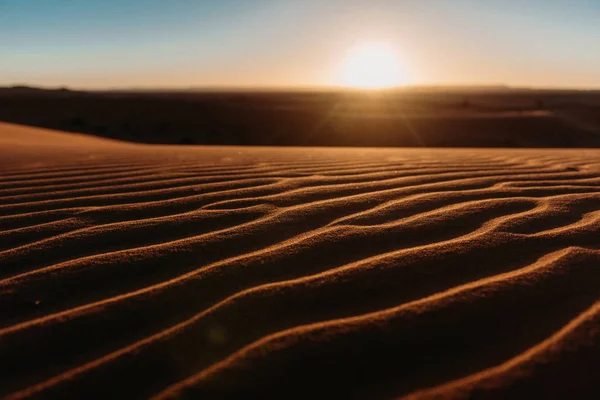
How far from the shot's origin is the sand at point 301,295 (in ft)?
3.43

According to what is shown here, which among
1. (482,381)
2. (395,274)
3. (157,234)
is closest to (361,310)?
(395,274)

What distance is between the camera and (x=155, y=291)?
4.38ft

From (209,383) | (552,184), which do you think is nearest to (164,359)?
(209,383)

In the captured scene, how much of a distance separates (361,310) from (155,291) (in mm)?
563

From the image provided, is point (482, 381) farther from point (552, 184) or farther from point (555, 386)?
point (552, 184)

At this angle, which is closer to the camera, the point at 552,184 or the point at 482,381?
the point at 482,381

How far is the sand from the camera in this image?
105 centimetres

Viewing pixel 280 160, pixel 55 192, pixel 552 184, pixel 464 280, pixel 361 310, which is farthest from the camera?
pixel 280 160

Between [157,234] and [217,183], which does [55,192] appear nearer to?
[217,183]

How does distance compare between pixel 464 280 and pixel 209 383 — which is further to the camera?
pixel 464 280

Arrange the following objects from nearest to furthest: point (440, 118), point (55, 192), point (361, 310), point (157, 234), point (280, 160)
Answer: point (361, 310), point (157, 234), point (55, 192), point (280, 160), point (440, 118)

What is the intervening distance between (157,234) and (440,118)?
1588 centimetres

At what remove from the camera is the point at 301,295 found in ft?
4.30

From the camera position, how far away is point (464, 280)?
1392 millimetres
